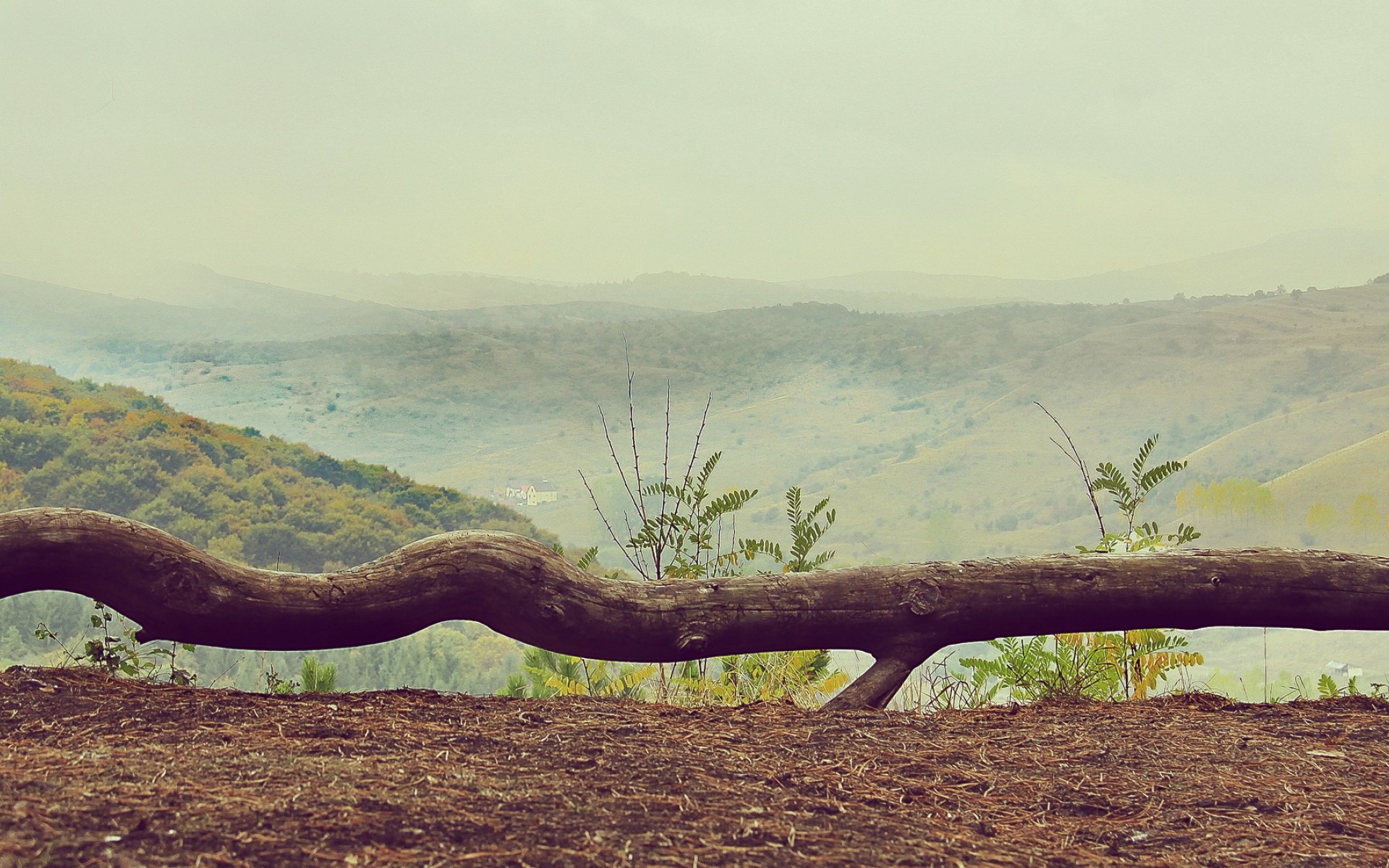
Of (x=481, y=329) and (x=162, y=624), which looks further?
(x=481, y=329)

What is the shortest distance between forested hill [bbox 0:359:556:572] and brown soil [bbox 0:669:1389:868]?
7210 millimetres

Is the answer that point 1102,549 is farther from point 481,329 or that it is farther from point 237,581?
point 481,329

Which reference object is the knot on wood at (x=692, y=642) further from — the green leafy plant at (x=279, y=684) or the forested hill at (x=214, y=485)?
the forested hill at (x=214, y=485)

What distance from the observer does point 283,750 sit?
2.71m

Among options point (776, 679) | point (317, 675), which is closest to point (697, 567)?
point (776, 679)

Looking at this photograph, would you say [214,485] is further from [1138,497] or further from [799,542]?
[1138,497]

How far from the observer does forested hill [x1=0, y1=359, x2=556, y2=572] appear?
10.6m

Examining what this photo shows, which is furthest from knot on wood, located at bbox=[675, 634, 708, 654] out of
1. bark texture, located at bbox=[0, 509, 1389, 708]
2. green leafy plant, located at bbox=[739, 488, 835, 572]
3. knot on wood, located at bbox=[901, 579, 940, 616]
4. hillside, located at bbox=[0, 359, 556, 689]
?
hillside, located at bbox=[0, 359, 556, 689]

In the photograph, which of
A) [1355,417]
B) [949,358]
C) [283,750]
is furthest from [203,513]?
[1355,417]

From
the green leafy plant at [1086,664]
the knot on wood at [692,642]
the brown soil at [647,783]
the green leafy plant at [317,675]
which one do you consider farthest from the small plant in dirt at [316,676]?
the green leafy plant at [1086,664]

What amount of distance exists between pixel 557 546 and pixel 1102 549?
2319 mm

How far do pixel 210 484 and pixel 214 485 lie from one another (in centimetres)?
7

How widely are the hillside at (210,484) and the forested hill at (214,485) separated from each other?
2cm

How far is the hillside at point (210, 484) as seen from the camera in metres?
10.6
